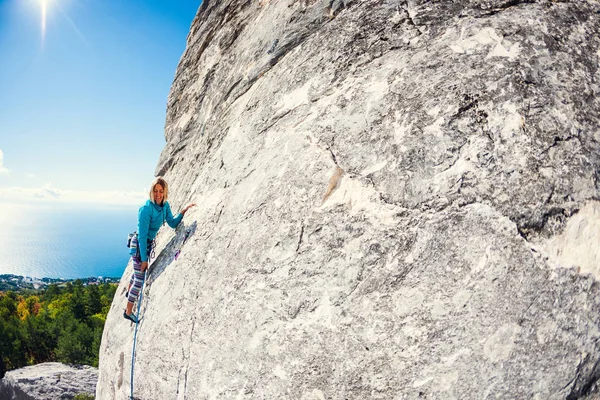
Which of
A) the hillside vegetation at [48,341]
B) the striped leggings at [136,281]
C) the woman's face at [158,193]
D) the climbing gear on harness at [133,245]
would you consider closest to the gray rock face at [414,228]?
the striped leggings at [136,281]

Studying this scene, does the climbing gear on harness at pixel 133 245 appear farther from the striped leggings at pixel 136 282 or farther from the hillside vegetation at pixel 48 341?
the hillside vegetation at pixel 48 341

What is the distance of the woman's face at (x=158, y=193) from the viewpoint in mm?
5723

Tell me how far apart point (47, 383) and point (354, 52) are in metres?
25.4

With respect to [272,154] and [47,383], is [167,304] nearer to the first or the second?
[272,154]

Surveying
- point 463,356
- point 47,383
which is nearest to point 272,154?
point 463,356

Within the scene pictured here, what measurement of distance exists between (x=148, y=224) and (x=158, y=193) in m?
0.56

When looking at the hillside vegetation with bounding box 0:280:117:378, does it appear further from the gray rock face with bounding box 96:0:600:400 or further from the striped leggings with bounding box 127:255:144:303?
the gray rock face with bounding box 96:0:600:400

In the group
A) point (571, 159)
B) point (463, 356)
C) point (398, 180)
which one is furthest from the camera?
point (398, 180)

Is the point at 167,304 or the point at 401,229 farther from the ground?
the point at 401,229

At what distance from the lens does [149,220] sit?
578 centimetres

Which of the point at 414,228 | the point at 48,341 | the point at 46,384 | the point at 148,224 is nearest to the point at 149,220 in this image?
the point at 148,224

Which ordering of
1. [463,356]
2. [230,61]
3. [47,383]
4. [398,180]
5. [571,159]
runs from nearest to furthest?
[463,356]
[571,159]
[398,180]
[230,61]
[47,383]

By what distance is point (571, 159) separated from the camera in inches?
131

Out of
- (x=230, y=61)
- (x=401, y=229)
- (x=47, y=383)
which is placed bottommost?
(x=47, y=383)
